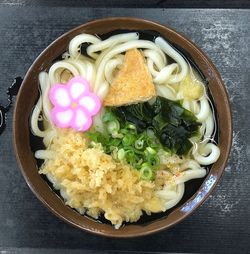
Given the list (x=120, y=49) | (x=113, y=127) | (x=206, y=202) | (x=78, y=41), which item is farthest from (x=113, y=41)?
(x=206, y=202)

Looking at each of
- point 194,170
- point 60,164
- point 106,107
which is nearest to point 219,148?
point 194,170

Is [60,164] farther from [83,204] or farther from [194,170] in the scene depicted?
[194,170]

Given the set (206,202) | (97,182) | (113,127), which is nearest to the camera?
(97,182)

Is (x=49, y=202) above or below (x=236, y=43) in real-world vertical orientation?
below

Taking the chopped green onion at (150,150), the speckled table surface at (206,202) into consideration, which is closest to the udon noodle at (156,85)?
the chopped green onion at (150,150)

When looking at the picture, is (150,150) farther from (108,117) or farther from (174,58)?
(174,58)

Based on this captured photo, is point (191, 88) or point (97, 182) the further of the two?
point (191, 88)

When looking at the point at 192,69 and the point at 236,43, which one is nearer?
the point at 192,69

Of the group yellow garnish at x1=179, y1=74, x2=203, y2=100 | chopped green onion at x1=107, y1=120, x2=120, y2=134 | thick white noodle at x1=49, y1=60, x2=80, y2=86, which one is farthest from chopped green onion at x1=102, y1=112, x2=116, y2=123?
yellow garnish at x1=179, y1=74, x2=203, y2=100
